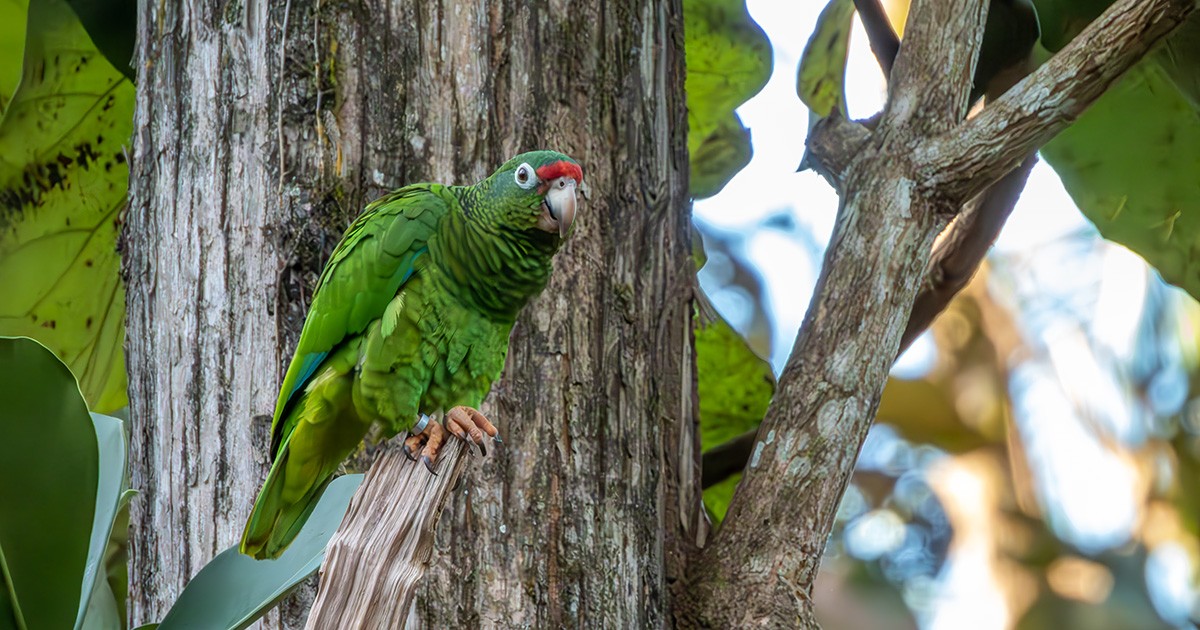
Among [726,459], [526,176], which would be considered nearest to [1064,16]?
[726,459]

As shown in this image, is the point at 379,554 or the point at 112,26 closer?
the point at 379,554

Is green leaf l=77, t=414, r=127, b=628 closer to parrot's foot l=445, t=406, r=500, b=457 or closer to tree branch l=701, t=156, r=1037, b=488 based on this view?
parrot's foot l=445, t=406, r=500, b=457

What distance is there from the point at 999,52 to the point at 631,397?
1.15 metres

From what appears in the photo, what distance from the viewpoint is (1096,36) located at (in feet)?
6.06

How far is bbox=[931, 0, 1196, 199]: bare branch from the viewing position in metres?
1.83

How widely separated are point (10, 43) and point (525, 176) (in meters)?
1.67

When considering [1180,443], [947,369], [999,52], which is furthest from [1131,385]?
[999,52]

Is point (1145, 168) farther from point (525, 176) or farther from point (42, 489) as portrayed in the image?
point (42, 489)

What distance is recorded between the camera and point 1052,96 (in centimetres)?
186

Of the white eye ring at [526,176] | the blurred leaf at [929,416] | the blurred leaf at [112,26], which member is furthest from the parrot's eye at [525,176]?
the blurred leaf at [929,416]

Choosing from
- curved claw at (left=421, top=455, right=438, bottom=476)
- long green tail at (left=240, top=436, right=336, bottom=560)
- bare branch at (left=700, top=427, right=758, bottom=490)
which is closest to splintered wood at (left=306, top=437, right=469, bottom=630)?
curved claw at (left=421, top=455, right=438, bottom=476)

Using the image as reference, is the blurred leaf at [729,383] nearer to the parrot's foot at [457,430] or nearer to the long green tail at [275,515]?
the parrot's foot at [457,430]

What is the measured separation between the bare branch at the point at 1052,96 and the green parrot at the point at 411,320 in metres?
0.73

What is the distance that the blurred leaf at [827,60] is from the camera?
2.87m
